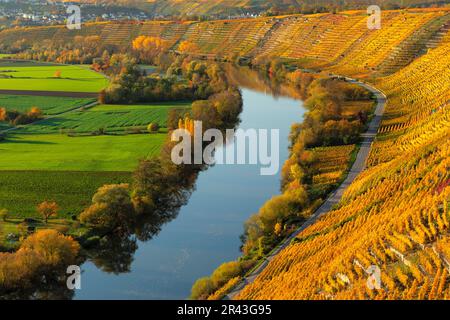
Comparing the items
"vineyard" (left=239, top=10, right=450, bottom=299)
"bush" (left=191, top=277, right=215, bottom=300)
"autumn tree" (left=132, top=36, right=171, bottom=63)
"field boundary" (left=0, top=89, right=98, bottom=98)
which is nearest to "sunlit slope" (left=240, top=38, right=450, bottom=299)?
"vineyard" (left=239, top=10, right=450, bottom=299)

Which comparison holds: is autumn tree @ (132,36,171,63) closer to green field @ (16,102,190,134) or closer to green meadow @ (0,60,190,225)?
green meadow @ (0,60,190,225)

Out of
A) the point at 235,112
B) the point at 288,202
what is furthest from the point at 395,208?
the point at 235,112

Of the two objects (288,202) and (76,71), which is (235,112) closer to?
(288,202)

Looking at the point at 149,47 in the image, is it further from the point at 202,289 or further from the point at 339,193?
the point at 202,289

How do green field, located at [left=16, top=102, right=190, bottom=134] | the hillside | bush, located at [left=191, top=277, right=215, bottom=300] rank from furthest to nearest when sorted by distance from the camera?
green field, located at [left=16, top=102, right=190, bottom=134] → bush, located at [left=191, top=277, right=215, bottom=300] → the hillside

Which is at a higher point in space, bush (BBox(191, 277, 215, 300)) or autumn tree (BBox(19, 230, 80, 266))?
autumn tree (BBox(19, 230, 80, 266))

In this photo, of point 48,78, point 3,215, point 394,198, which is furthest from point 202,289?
point 48,78

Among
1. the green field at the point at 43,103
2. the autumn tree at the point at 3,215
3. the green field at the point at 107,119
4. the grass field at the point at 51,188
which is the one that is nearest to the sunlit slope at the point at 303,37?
the green field at the point at 107,119
